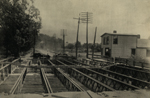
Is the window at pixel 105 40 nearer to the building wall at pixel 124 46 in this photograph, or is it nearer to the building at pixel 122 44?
the building at pixel 122 44

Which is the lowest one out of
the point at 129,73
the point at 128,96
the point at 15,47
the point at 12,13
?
the point at 129,73

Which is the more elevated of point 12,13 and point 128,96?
point 12,13

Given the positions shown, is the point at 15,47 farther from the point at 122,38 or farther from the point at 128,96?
the point at 122,38

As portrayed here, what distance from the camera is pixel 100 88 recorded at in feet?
20.8

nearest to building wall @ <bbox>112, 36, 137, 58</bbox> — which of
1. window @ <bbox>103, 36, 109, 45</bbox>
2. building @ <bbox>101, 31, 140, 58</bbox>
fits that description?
building @ <bbox>101, 31, 140, 58</bbox>

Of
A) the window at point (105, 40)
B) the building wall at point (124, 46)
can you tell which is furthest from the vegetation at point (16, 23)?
the window at point (105, 40)

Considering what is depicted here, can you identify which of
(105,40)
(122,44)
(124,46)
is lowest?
(124,46)

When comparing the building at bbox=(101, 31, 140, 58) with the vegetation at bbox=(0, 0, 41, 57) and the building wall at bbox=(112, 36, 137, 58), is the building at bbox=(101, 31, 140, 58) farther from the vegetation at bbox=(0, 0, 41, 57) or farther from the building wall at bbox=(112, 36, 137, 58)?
the vegetation at bbox=(0, 0, 41, 57)

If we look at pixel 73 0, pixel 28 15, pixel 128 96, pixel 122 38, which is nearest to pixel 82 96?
pixel 128 96

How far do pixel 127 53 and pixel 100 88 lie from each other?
1546 centimetres

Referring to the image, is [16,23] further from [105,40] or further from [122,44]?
[105,40]

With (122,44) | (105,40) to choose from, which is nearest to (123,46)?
(122,44)

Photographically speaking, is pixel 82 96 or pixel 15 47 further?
pixel 15 47

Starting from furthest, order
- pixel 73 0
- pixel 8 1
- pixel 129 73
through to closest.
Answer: pixel 129 73 → pixel 8 1 → pixel 73 0
